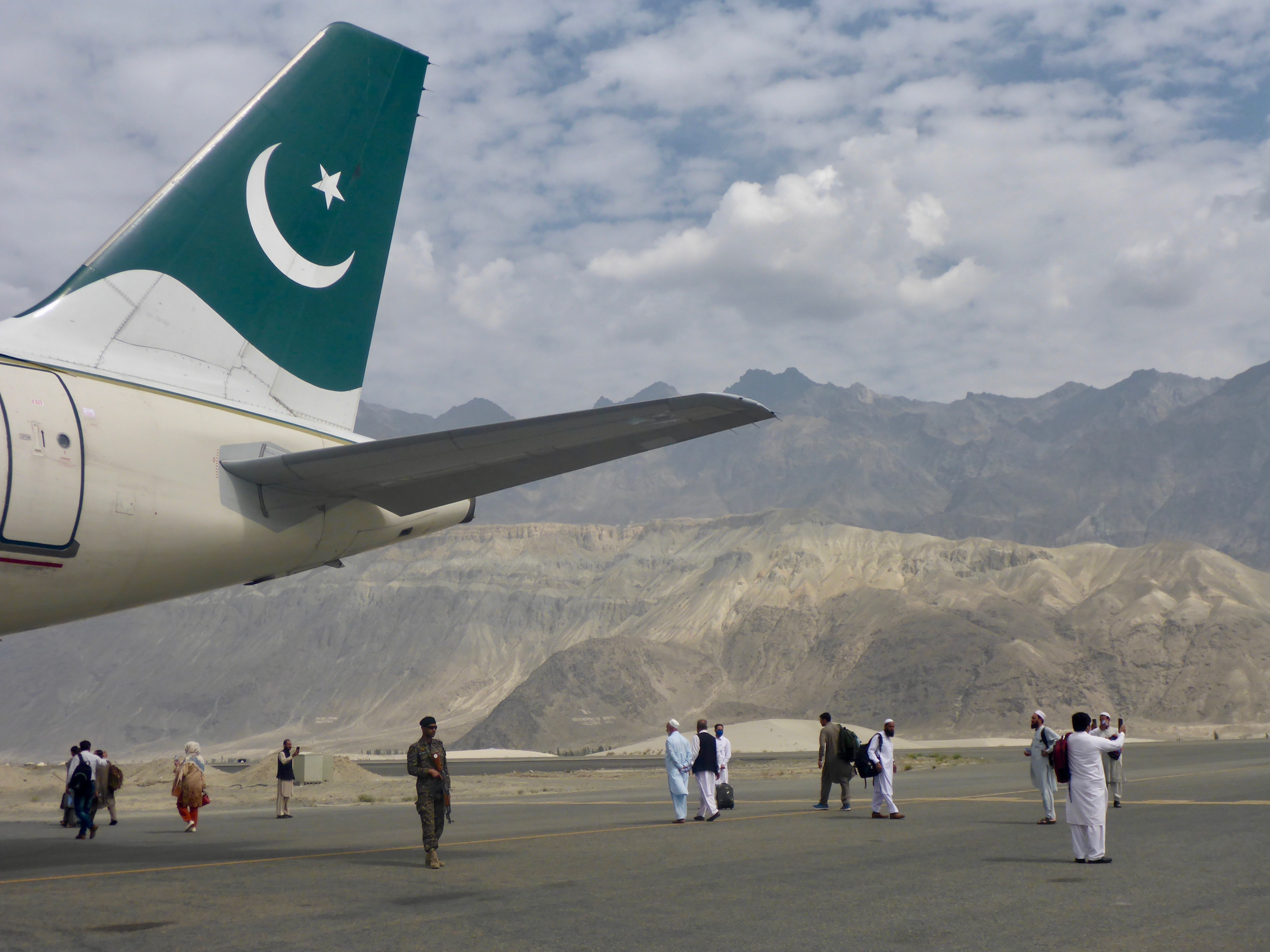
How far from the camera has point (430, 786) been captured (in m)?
11.4

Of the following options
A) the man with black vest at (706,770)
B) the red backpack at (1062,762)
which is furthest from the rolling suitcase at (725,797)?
the red backpack at (1062,762)

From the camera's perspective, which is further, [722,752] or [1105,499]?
[1105,499]

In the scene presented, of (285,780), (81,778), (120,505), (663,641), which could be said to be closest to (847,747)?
(285,780)

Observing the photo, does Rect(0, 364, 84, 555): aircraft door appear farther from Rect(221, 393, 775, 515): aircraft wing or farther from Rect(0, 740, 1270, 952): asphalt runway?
Rect(0, 740, 1270, 952): asphalt runway

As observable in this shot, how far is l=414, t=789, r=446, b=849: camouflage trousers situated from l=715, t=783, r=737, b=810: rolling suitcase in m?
8.07

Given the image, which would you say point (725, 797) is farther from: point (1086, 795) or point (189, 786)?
point (1086, 795)

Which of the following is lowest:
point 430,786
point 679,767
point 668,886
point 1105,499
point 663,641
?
point 668,886

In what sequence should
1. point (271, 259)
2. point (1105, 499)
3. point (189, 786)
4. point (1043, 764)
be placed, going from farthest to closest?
point (1105, 499), point (189, 786), point (1043, 764), point (271, 259)

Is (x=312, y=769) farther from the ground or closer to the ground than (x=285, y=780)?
closer to the ground

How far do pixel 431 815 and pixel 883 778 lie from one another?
7979mm

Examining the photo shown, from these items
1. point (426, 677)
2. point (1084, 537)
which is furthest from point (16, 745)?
point (1084, 537)

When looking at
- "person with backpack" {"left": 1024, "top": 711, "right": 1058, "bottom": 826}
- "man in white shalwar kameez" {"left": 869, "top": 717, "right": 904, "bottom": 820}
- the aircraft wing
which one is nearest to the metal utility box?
"man in white shalwar kameez" {"left": 869, "top": 717, "right": 904, "bottom": 820}

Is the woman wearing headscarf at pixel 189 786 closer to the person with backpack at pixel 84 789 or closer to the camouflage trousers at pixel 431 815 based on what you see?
the person with backpack at pixel 84 789

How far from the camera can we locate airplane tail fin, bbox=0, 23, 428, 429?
9.09 meters
